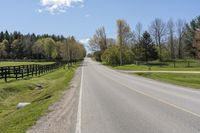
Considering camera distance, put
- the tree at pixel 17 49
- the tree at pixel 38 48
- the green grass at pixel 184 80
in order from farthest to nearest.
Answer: the tree at pixel 17 49 < the tree at pixel 38 48 < the green grass at pixel 184 80

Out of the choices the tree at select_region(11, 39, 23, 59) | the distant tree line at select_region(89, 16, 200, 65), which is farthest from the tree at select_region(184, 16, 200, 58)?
the tree at select_region(11, 39, 23, 59)

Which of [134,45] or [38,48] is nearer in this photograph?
[134,45]

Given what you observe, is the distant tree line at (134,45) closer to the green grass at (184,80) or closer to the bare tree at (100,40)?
the bare tree at (100,40)

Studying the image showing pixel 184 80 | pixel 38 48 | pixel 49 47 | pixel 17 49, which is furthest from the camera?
pixel 17 49

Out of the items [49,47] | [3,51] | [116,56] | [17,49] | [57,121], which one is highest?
[49,47]

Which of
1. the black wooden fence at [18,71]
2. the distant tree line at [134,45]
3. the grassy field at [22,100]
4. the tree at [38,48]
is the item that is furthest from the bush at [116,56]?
the tree at [38,48]

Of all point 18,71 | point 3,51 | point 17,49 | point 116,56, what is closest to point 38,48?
point 17,49

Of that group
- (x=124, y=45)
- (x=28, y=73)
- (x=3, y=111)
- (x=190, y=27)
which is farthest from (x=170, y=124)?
(x=190, y=27)

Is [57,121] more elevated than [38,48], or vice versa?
[38,48]

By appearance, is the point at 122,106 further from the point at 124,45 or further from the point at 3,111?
the point at 124,45

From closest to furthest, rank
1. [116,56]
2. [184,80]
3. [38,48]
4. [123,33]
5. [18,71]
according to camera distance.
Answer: [18,71]
[184,80]
[116,56]
[123,33]
[38,48]

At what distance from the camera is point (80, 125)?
36.1 ft

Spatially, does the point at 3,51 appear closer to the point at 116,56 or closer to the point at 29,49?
the point at 29,49

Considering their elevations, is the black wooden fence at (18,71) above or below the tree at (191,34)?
below
